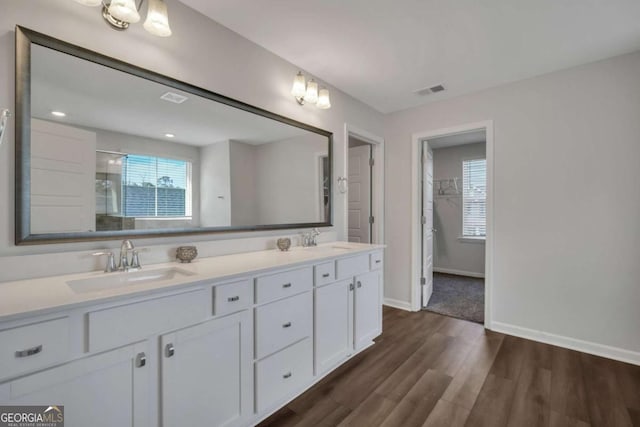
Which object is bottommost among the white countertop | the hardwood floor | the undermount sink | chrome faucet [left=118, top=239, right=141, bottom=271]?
the hardwood floor

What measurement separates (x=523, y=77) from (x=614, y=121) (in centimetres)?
80

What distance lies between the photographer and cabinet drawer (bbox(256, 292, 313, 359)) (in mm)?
1560

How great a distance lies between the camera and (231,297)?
1.41 m

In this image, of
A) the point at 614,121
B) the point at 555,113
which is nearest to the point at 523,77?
the point at 555,113

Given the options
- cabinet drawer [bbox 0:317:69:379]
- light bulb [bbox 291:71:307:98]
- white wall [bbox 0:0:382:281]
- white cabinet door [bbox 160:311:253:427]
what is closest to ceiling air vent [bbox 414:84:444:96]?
white wall [bbox 0:0:382:281]

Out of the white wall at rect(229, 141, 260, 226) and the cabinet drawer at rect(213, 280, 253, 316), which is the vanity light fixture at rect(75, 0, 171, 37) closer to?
the white wall at rect(229, 141, 260, 226)

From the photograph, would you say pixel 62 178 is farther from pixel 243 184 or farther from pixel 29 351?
pixel 243 184

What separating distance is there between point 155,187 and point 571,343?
3.53 metres

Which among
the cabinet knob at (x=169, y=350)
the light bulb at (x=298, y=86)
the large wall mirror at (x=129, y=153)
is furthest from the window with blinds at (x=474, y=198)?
the cabinet knob at (x=169, y=350)

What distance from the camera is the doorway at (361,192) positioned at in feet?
12.1

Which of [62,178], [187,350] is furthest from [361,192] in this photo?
[62,178]

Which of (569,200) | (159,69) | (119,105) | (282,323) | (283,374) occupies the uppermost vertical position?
(159,69)

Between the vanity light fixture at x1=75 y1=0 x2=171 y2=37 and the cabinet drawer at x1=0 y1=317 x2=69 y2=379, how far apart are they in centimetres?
139

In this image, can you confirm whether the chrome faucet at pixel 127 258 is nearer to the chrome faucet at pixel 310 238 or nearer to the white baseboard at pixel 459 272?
the chrome faucet at pixel 310 238
